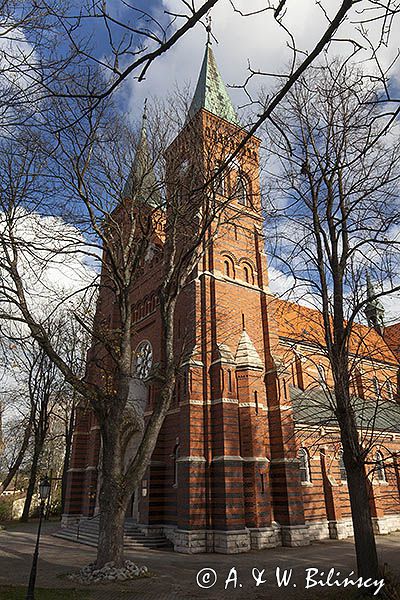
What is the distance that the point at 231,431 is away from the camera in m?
16.6

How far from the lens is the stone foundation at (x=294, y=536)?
53.5 feet

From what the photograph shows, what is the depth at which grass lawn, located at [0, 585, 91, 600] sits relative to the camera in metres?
8.67

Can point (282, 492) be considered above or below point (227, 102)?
below

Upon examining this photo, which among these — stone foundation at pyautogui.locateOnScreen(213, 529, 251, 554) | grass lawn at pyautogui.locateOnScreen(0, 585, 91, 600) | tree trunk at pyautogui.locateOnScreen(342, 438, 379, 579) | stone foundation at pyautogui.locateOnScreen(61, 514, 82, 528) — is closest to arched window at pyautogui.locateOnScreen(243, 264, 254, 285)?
stone foundation at pyautogui.locateOnScreen(213, 529, 251, 554)

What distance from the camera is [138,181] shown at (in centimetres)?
1305

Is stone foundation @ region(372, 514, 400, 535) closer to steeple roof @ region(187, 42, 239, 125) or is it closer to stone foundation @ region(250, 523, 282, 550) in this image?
stone foundation @ region(250, 523, 282, 550)

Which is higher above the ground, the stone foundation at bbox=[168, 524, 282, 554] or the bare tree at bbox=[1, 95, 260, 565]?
the bare tree at bbox=[1, 95, 260, 565]

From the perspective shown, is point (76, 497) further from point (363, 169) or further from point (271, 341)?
point (363, 169)

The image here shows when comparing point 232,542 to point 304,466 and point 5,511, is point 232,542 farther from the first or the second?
point 5,511

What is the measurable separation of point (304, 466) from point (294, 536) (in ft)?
13.6

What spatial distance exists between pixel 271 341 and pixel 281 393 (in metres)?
2.61

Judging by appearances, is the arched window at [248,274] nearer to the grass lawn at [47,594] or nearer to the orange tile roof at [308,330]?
the orange tile roof at [308,330]

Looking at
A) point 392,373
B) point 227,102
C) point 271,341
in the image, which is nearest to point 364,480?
point 271,341

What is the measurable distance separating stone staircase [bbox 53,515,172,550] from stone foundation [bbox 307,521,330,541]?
6.36 meters
